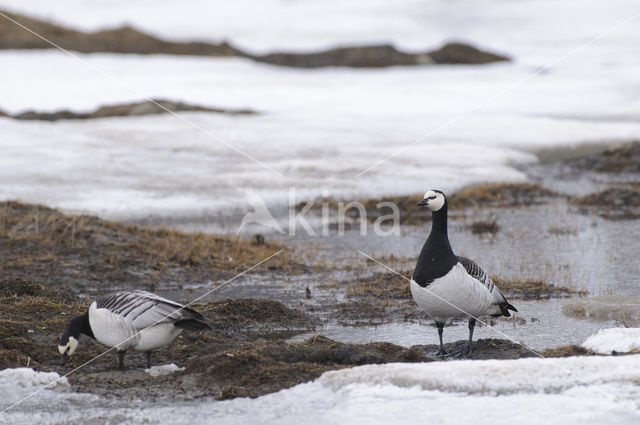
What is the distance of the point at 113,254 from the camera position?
48.6 feet

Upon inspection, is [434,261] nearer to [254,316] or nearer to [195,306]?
[254,316]

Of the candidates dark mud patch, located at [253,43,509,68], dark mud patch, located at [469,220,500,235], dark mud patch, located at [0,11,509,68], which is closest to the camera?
dark mud patch, located at [469,220,500,235]

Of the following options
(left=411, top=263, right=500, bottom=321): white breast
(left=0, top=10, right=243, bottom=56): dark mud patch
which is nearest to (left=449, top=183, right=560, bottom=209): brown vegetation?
(left=411, top=263, right=500, bottom=321): white breast

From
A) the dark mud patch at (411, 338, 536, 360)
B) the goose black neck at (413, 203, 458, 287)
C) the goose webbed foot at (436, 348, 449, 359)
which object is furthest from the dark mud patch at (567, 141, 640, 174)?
the goose webbed foot at (436, 348, 449, 359)

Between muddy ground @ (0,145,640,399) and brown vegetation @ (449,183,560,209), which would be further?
brown vegetation @ (449,183,560,209)

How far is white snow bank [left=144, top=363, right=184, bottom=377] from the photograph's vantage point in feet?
27.8

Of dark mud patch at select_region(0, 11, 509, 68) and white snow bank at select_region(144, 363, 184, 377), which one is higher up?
dark mud patch at select_region(0, 11, 509, 68)

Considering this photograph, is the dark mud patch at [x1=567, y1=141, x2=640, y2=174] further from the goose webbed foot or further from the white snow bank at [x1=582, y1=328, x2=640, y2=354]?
the goose webbed foot

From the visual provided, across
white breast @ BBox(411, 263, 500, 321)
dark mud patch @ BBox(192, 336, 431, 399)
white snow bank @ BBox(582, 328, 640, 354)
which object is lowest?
dark mud patch @ BBox(192, 336, 431, 399)

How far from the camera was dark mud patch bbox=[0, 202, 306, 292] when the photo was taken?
13.7m

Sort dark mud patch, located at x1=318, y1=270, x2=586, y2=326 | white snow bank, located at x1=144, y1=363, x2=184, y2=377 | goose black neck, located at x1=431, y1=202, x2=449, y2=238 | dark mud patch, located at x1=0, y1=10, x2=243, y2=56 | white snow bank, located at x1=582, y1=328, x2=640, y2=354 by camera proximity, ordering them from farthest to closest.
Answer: dark mud patch, located at x1=0, y1=10, x2=243, y2=56 → dark mud patch, located at x1=318, y1=270, x2=586, y2=326 → goose black neck, located at x1=431, y1=202, x2=449, y2=238 → white snow bank, located at x1=582, y1=328, x2=640, y2=354 → white snow bank, located at x1=144, y1=363, x2=184, y2=377

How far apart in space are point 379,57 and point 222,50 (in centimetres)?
1094

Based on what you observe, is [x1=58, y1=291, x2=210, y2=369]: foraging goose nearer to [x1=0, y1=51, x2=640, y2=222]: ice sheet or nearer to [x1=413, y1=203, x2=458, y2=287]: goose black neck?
[x1=413, y1=203, x2=458, y2=287]: goose black neck

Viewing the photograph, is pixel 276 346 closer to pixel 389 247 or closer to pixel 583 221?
pixel 389 247
